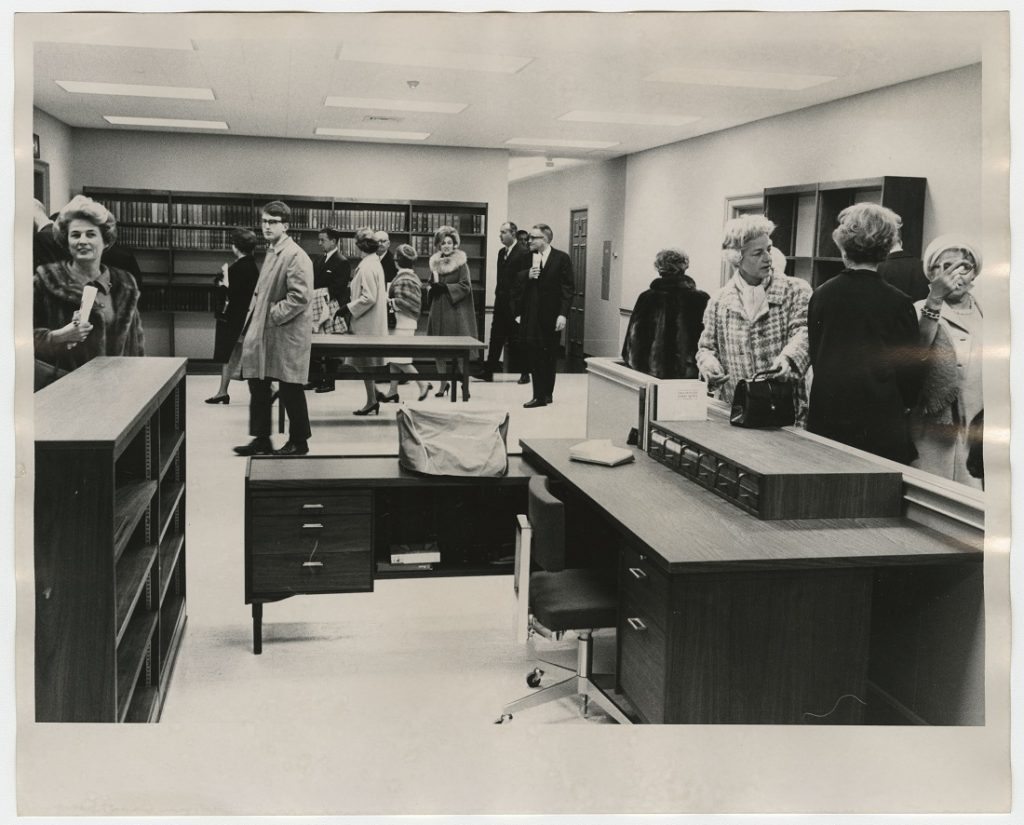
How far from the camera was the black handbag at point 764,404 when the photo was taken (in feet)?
11.8

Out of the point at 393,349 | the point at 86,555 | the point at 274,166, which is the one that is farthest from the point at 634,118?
the point at 393,349

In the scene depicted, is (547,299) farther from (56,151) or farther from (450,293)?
(56,151)

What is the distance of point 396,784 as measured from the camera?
260 centimetres

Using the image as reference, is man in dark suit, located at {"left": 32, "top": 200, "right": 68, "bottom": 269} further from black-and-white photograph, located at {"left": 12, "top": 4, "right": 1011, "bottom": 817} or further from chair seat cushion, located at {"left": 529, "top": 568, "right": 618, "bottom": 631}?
chair seat cushion, located at {"left": 529, "top": 568, "right": 618, "bottom": 631}

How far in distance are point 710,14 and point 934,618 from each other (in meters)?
1.77

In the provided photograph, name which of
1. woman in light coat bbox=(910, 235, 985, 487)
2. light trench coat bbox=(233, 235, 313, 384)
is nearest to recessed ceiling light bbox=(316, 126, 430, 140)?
light trench coat bbox=(233, 235, 313, 384)

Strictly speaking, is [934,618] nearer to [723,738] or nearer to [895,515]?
[895,515]

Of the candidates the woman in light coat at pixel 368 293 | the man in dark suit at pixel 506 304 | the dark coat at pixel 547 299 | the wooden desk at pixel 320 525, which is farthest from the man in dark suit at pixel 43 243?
the man in dark suit at pixel 506 304

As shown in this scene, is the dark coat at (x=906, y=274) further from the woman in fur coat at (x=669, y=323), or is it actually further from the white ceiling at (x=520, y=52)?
the woman in fur coat at (x=669, y=323)

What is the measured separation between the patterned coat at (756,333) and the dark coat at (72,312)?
7.03 feet

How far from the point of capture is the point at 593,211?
24.5 ft

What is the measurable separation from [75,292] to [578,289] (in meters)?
9.13

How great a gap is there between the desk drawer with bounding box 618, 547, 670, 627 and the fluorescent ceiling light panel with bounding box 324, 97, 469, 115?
1.61 m

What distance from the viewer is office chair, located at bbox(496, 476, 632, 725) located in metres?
2.97
